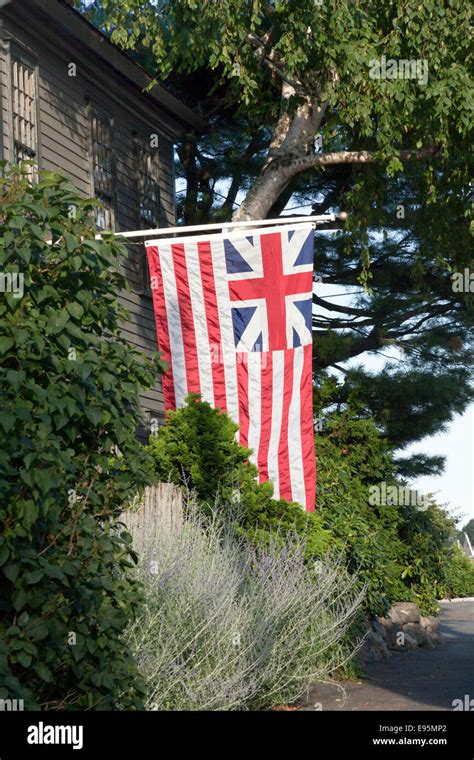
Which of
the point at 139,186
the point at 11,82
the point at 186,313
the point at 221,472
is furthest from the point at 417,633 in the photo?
the point at 11,82

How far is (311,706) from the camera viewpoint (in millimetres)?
9633

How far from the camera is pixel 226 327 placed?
12.7 m

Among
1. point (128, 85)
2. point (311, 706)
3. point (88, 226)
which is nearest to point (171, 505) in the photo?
point (311, 706)

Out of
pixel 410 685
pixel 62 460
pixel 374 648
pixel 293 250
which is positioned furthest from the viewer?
pixel 374 648

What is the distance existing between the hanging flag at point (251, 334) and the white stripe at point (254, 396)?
0.04 ft

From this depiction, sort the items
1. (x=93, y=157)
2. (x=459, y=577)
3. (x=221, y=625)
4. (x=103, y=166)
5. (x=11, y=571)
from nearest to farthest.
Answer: (x=11, y=571) < (x=221, y=625) < (x=93, y=157) < (x=103, y=166) < (x=459, y=577)

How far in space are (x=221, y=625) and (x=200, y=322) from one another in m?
5.16

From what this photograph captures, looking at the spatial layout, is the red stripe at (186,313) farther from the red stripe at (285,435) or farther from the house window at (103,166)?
the house window at (103,166)

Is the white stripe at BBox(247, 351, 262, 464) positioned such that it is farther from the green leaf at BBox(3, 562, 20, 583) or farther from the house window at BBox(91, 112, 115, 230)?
the green leaf at BBox(3, 562, 20, 583)

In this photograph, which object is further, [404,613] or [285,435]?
[404,613]

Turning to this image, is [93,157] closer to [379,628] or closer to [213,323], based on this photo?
[213,323]

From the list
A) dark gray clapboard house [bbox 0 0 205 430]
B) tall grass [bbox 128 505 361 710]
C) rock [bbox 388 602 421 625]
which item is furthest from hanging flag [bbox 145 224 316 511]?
rock [bbox 388 602 421 625]

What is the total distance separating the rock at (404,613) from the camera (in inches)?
640

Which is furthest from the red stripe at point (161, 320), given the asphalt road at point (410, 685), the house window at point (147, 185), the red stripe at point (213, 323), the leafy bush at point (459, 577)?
the leafy bush at point (459, 577)
